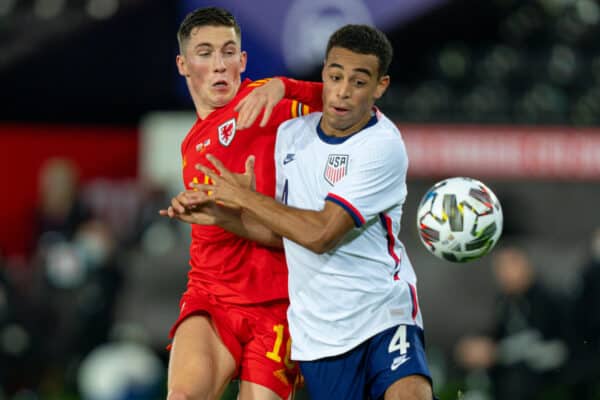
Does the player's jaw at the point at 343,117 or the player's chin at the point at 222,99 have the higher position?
the player's chin at the point at 222,99

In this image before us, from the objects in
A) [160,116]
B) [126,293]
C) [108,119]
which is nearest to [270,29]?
[160,116]

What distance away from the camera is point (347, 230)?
472cm

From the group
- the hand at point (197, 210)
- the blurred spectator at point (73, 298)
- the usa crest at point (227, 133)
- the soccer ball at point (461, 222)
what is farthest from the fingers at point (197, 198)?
the blurred spectator at point (73, 298)

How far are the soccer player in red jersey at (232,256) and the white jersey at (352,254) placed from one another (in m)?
0.22

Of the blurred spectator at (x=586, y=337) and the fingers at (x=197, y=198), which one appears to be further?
the blurred spectator at (x=586, y=337)

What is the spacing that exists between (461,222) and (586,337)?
505 cm

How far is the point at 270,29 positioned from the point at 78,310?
446cm

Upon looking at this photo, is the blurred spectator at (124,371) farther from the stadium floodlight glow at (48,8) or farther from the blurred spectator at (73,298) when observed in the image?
the stadium floodlight glow at (48,8)

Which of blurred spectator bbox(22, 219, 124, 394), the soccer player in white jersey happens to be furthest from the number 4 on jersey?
blurred spectator bbox(22, 219, 124, 394)

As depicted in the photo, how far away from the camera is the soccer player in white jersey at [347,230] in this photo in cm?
472

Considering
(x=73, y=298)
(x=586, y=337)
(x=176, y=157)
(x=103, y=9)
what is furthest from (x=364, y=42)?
(x=103, y=9)

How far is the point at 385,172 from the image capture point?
15.8 feet

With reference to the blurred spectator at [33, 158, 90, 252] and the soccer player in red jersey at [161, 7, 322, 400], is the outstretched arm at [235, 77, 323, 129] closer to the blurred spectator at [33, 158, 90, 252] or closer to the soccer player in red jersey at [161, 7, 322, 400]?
the soccer player in red jersey at [161, 7, 322, 400]

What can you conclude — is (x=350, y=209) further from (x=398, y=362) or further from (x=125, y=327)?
(x=125, y=327)
